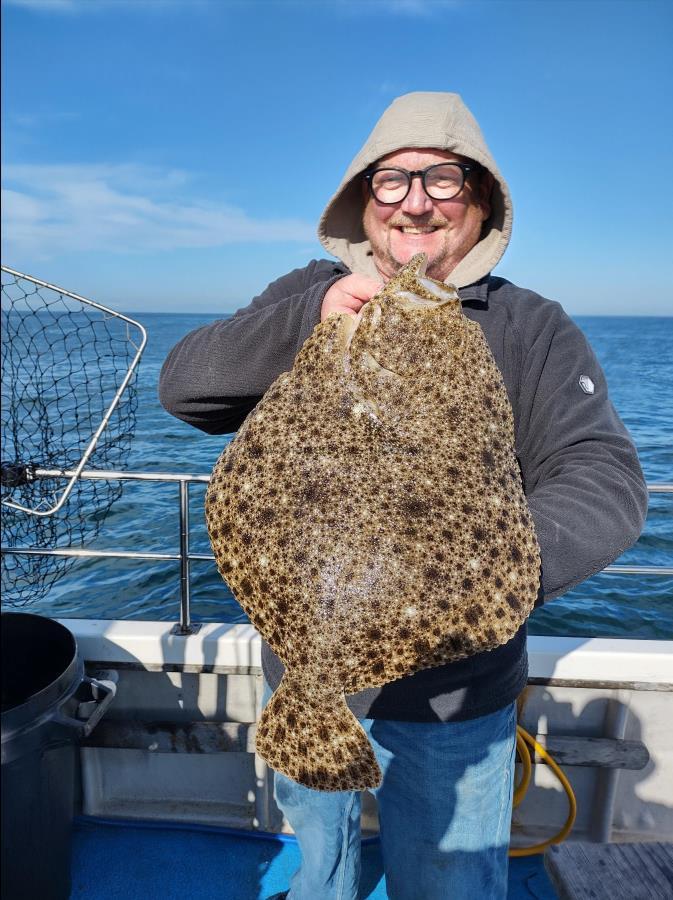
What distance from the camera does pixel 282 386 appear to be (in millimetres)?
1824

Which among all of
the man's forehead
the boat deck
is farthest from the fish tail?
the boat deck

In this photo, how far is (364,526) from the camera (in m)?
1.54

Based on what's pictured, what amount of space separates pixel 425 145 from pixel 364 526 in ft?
4.75

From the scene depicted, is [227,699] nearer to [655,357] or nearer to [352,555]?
[352,555]

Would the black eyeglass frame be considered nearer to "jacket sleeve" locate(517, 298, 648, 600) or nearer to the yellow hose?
"jacket sleeve" locate(517, 298, 648, 600)

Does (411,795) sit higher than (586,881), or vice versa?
(411,795)

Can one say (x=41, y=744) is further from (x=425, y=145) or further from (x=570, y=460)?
(x=425, y=145)

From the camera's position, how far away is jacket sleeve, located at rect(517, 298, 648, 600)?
1.78 metres

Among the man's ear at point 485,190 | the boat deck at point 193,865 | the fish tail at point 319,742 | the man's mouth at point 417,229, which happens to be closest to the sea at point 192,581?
the boat deck at point 193,865

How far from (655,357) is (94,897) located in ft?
157

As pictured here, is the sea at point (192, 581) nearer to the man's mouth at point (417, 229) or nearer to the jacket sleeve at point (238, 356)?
the jacket sleeve at point (238, 356)

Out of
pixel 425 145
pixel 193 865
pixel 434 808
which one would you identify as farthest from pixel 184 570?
pixel 425 145

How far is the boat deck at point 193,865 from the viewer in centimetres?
346

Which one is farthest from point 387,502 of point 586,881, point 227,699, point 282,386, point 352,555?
point 227,699
